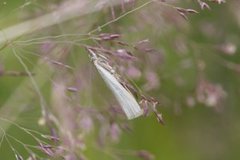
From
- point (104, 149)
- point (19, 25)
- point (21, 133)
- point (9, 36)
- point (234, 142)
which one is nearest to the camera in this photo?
point (9, 36)

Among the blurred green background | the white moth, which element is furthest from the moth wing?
the blurred green background

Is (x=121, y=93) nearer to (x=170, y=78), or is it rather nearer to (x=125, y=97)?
(x=125, y=97)

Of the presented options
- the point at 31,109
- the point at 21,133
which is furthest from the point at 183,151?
the point at 31,109

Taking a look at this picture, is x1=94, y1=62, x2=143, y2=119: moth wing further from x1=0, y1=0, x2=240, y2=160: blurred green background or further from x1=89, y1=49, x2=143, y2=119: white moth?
A: x1=0, y1=0, x2=240, y2=160: blurred green background

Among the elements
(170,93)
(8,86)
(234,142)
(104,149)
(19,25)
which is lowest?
(234,142)

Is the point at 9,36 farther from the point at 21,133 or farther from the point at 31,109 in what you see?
the point at 21,133

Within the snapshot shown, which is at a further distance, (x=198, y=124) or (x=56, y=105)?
(x=198, y=124)

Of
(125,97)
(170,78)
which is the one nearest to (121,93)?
(125,97)
